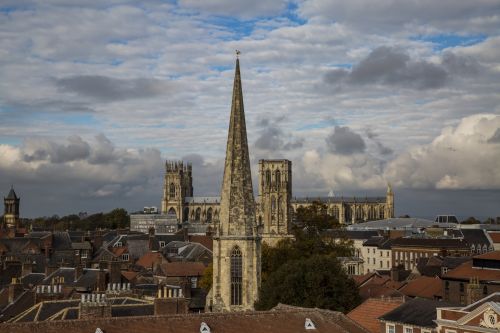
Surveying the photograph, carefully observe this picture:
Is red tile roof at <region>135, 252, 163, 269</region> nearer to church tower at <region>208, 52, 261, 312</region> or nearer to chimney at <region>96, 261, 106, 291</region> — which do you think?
chimney at <region>96, 261, 106, 291</region>

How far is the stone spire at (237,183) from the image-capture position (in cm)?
4916

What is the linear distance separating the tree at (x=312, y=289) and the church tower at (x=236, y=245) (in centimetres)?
167

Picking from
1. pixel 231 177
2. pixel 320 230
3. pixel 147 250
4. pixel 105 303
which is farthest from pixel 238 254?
pixel 320 230

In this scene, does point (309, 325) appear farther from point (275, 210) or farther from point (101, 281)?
point (275, 210)

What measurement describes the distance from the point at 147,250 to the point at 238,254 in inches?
2194

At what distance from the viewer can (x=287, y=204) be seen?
166m

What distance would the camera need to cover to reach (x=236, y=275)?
48656mm

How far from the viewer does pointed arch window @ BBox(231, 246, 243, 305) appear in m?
48.5

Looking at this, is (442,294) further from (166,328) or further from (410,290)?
(166,328)

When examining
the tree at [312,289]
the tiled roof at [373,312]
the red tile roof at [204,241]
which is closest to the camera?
the tiled roof at [373,312]

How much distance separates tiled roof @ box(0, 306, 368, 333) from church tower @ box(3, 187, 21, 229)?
12765 centimetres

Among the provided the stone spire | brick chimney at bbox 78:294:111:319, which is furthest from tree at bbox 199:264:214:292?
brick chimney at bbox 78:294:111:319

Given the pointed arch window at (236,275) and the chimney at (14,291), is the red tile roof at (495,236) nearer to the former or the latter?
the pointed arch window at (236,275)

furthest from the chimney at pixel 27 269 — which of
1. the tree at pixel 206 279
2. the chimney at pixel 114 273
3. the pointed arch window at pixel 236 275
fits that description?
the pointed arch window at pixel 236 275
